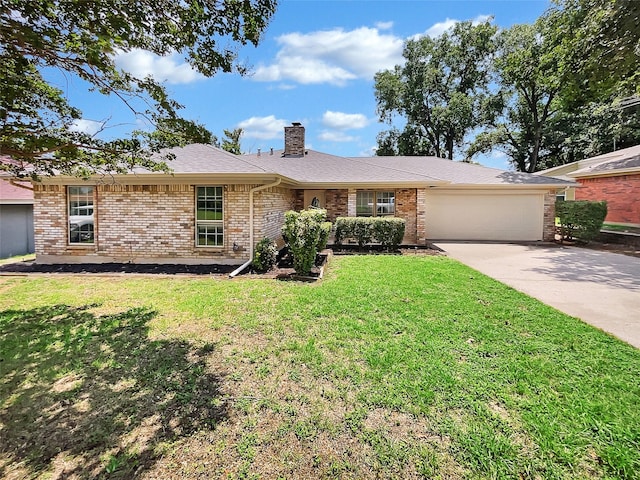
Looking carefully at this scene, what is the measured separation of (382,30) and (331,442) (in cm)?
1436

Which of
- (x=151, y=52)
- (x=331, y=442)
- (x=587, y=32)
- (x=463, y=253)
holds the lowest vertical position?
(x=331, y=442)

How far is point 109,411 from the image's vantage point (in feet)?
9.95

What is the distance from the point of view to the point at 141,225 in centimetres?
954

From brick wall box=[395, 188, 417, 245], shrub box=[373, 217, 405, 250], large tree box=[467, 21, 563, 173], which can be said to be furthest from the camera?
large tree box=[467, 21, 563, 173]

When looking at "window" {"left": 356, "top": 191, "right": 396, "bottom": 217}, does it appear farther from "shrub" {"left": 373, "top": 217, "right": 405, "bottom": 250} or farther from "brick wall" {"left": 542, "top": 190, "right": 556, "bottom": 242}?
"brick wall" {"left": 542, "top": 190, "right": 556, "bottom": 242}

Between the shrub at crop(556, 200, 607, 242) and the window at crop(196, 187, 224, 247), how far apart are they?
1399cm

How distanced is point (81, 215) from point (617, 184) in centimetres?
2365

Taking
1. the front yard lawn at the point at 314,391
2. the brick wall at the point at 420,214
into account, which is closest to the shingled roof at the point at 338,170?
the brick wall at the point at 420,214

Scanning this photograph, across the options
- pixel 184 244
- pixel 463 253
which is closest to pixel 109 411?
pixel 184 244

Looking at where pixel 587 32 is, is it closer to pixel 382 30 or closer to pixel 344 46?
pixel 382 30

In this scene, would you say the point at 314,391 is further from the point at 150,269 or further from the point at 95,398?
the point at 150,269

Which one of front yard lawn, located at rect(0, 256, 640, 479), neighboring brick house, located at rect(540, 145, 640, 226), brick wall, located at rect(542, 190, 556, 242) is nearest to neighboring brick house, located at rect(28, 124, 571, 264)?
front yard lawn, located at rect(0, 256, 640, 479)

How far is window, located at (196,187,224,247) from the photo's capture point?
9.34 m

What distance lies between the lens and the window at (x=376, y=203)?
13.6 m
